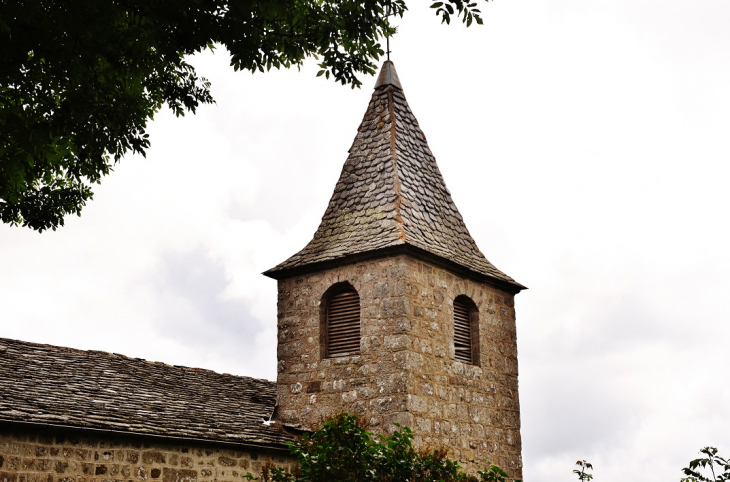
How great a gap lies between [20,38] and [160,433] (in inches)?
242

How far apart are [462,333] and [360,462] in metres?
6.26

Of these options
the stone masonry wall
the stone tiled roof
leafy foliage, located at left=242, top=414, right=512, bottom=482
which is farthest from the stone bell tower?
leafy foliage, located at left=242, top=414, right=512, bottom=482

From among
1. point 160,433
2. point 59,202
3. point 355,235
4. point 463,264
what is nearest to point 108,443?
point 160,433

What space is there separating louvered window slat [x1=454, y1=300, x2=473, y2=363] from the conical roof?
685mm

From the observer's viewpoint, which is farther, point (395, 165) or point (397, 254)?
point (395, 165)

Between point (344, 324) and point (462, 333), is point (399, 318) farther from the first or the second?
point (462, 333)

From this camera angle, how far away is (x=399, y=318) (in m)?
13.0

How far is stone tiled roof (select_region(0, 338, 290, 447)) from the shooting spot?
424 inches

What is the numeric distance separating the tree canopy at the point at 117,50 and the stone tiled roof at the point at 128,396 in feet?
12.1

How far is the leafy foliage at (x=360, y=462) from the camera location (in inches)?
320

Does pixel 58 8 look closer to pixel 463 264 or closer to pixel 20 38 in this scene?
pixel 20 38

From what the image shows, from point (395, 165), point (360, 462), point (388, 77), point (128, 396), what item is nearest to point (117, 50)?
point (360, 462)

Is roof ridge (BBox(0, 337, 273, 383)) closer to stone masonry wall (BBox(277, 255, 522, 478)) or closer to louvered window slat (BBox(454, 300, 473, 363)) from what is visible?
stone masonry wall (BBox(277, 255, 522, 478))

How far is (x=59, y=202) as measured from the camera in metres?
10.4
